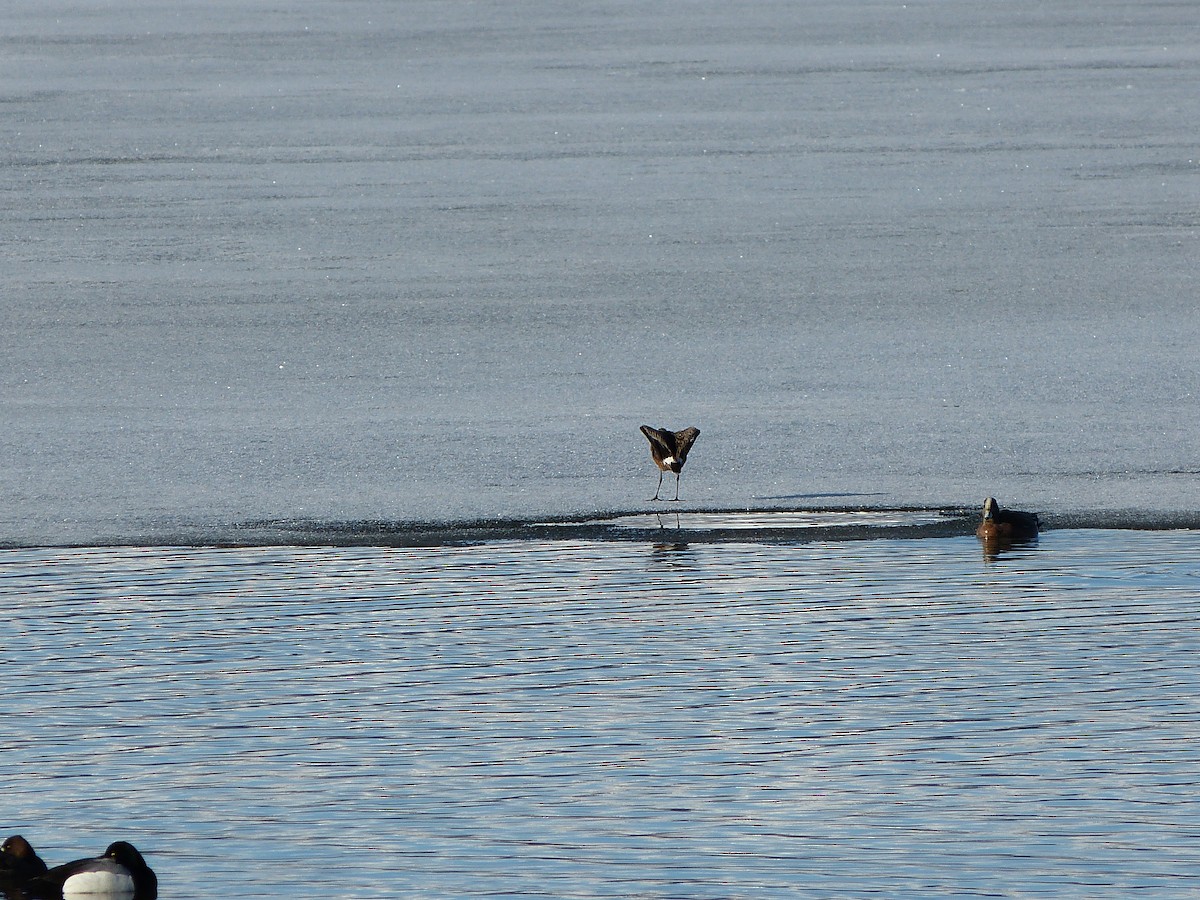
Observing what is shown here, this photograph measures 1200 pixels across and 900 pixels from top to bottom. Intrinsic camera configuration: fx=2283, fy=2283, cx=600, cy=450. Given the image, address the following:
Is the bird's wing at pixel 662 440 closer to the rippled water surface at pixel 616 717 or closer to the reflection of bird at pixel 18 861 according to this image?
the rippled water surface at pixel 616 717

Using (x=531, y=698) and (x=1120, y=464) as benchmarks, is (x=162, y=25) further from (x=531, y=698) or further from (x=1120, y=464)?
(x=531, y=698)

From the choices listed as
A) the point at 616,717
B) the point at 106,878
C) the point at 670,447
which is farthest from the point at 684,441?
the point at 106,878

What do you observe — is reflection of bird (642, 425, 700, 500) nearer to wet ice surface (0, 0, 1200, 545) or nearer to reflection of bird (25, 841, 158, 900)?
wet ice surface (0, 0, 1200, 545)

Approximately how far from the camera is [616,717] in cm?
603

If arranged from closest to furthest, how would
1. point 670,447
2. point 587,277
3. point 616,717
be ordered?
point 616,717
point 670,447
point 587,277

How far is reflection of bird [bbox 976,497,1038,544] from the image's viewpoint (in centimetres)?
795

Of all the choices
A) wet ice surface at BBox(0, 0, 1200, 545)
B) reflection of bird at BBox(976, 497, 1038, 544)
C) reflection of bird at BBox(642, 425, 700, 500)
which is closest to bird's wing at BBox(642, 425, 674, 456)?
reflection of bird at BBox(642, 425, 700, 500)

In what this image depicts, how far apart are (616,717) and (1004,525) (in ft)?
7.84

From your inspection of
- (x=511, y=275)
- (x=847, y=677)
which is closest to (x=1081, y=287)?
(x=511, y=275)

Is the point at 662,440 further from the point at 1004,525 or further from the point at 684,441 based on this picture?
the point at 1004,525

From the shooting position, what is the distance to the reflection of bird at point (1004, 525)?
795 cm

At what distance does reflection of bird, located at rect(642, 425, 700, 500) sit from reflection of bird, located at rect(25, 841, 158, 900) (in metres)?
4.08

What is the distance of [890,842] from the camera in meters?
5.08

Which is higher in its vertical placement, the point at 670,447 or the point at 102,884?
the point at 670,447
